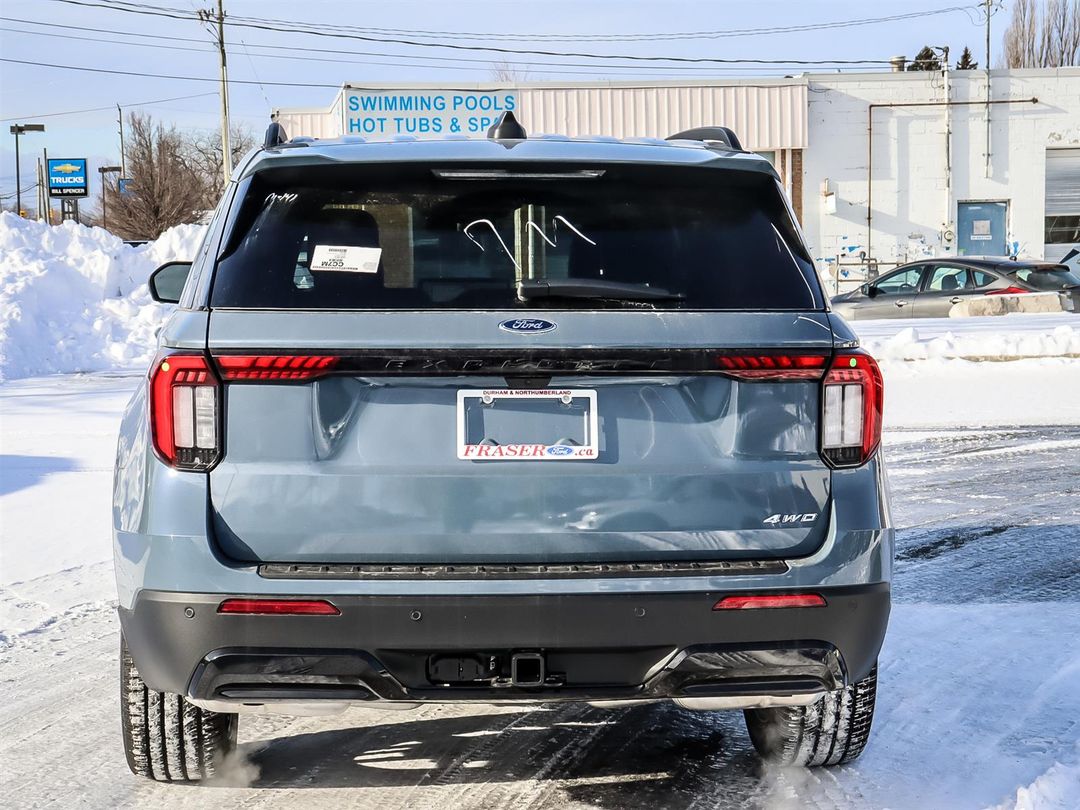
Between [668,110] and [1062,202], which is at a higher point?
[668,110]

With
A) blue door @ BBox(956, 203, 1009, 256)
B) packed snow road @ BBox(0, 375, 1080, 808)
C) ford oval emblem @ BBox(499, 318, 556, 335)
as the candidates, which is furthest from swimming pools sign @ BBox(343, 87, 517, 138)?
ford oval emblem @ BBox(499, 318, 556, 335)

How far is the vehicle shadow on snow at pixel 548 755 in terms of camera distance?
3818 mm

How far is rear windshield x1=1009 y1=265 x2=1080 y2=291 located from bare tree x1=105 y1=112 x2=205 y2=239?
1604 inches

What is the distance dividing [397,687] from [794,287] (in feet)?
4.61

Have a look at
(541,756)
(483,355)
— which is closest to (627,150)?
(483,355)

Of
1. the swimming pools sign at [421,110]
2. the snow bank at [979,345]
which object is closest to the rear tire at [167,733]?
the snow bank at [979,345]

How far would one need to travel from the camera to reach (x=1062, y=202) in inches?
1417

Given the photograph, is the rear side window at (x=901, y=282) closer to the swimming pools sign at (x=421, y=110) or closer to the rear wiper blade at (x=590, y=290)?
the swimming pools sign at (x=421, y=110)

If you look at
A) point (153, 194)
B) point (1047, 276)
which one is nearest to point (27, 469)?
point (1047, 276)

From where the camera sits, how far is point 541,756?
4.05 metres

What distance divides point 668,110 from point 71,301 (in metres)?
19.0

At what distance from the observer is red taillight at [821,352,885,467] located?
322 centimetres

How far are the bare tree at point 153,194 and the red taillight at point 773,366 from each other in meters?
52.8

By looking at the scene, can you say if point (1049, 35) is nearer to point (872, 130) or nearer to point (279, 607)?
point (872, 130)
